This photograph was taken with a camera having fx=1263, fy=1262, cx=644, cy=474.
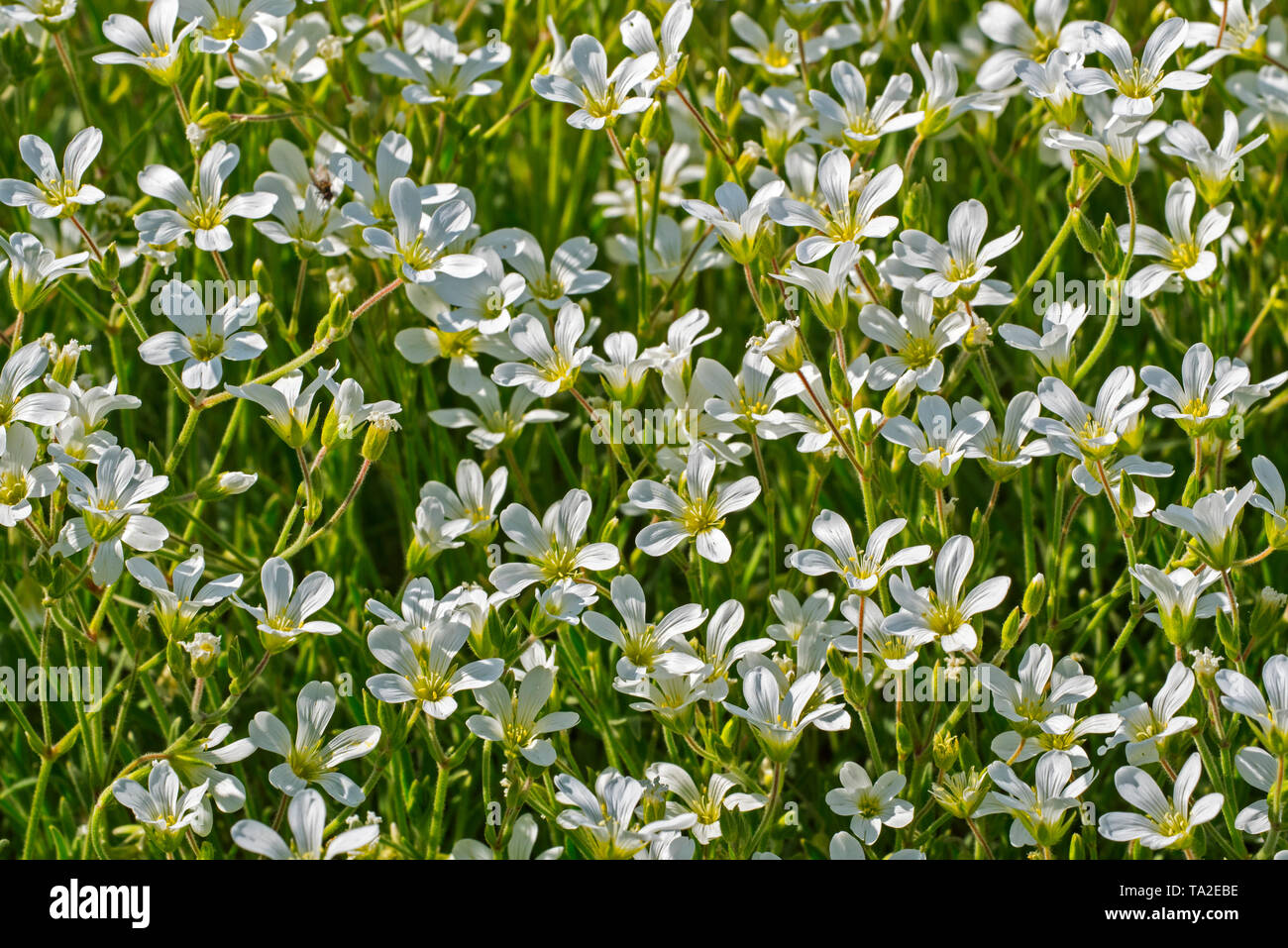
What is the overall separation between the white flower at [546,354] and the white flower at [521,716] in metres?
0.29

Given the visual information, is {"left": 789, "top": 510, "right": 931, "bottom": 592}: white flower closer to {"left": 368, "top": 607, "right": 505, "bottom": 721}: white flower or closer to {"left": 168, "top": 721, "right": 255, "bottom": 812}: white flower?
{"left": 368, "top": 607, "right": 505, "bottom": 721}: white flower

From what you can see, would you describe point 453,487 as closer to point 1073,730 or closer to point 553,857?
point 553,857

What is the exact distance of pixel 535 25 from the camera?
71.8 inches

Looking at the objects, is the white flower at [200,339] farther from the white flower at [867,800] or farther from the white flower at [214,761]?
the white flower at [867,800]

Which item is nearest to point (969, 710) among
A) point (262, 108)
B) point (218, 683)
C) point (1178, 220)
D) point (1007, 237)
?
point (1007, 237)

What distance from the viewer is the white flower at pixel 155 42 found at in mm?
1333

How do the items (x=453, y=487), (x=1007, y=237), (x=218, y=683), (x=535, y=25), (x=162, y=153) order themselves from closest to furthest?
(x=1007, y=237), (x=218, y=683), (x=453, y=487), (x=162, y=153), (x=535, y=25)

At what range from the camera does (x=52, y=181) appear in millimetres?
1306

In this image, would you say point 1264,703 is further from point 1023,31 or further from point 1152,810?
point 1023,31

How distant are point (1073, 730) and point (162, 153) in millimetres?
1347

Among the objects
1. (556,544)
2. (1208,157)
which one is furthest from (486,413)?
(1208,157)

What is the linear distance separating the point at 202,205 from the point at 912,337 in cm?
76

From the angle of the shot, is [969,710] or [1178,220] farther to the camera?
[1178,220]

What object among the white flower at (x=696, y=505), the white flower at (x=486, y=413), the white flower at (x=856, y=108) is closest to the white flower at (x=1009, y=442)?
the white flower at (x=696, y=505)
